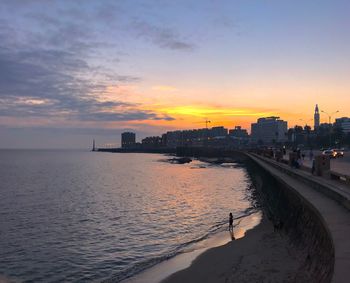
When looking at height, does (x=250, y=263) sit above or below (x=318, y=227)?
below

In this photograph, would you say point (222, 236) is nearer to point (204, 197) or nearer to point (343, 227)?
point (343, 227)

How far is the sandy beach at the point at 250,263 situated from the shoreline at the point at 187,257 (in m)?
0.47

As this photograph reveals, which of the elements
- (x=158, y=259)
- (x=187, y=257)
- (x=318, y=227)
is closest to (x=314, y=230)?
(x=318, y=227)

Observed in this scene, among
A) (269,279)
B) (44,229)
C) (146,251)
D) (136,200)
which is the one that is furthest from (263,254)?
(136,200)

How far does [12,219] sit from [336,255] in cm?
2892

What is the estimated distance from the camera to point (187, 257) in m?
21.1

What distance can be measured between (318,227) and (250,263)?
12.6 feet

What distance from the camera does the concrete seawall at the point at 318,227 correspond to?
10.1m

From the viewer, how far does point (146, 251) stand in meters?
22.9

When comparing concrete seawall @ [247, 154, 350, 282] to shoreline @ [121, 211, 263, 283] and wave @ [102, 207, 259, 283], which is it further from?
wave @ [102, 207, 259, 283]

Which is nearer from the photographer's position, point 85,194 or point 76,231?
point 76,231

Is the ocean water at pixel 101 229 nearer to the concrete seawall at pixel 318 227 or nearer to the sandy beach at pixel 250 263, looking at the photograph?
the sandy beach at pixel 250 263

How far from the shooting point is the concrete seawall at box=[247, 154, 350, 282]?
10.1 metres

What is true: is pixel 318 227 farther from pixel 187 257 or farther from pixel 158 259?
pixel 158 259
